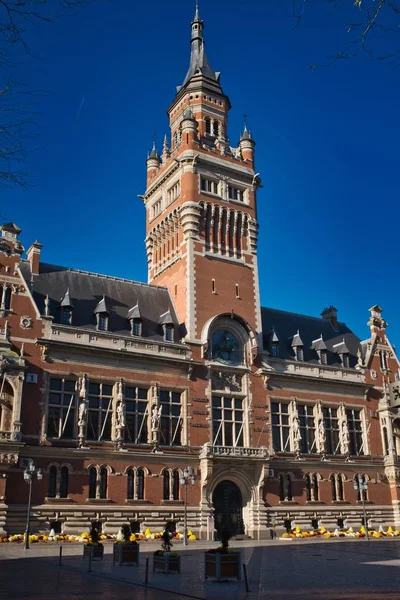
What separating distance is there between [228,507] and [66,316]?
1834 cm

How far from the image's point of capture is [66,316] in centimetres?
4366

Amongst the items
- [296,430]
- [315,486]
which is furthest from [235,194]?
[315,486]

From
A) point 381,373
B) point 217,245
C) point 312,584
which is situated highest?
point 217,245

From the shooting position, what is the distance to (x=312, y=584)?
18938 mm

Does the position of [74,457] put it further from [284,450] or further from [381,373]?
[381,373]

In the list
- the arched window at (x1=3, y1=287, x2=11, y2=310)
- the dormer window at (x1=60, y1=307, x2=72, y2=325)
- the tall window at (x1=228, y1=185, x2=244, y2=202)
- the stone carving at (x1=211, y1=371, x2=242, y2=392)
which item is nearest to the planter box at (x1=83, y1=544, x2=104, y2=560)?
the arched window at (x1=3, y1=287, x2=11, y2=310)

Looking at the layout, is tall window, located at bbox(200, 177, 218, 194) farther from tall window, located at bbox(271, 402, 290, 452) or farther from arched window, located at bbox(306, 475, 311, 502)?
arched window, located at bbox(306, 475, 311, 502)

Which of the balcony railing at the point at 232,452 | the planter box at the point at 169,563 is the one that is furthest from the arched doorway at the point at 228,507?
the planter box at the point at 169,563

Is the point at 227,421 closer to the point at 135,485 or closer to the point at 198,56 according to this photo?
the point at 135,485

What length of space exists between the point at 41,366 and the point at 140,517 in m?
12.1

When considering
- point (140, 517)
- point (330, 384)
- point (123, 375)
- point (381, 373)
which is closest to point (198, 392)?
point (123, 375)

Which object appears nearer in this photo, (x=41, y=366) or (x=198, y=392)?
(x=41, y=366)

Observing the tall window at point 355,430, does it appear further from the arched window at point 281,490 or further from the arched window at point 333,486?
the arched window at point 281,490

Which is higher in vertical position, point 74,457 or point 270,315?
point 270,315
